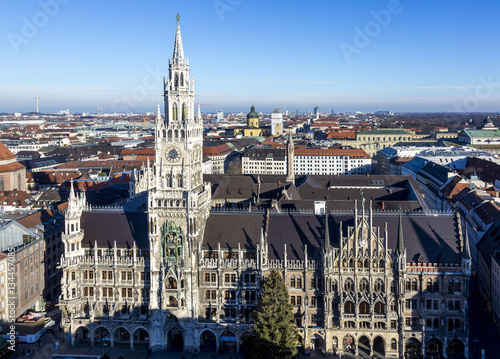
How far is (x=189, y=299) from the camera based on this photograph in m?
75.4

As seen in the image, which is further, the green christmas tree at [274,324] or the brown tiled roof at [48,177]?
the brown tiled roof at [48,177]

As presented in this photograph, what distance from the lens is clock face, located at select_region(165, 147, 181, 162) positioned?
75.6 m

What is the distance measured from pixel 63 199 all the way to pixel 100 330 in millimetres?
60740

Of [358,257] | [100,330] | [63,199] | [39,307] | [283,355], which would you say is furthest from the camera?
[63,199]

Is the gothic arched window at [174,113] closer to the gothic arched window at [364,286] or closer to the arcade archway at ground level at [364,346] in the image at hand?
the gothic arched window at [364,286]

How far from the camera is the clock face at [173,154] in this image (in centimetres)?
7562

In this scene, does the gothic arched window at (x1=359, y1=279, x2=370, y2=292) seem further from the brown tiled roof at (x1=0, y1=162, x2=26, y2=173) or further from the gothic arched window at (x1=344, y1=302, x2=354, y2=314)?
the brown tiled roof at (x1=0, y1=162, x2=26, y2=173)

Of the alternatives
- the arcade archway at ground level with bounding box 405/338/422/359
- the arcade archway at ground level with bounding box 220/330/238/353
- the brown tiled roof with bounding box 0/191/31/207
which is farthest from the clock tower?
the brown tiled roof with bounding box 0/191/31/207

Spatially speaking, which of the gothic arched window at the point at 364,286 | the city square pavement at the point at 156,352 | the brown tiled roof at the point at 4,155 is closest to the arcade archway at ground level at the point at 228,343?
the city square pavement at the point at 156,352

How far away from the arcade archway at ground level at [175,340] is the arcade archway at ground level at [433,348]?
1409 inches

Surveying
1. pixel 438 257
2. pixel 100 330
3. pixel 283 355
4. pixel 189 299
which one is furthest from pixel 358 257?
pixel 100 330

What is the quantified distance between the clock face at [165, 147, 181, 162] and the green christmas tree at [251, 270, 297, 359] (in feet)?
72.8

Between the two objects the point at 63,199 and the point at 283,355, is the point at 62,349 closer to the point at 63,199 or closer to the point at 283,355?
the point at 283,355

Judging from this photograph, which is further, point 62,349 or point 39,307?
point 39,307
